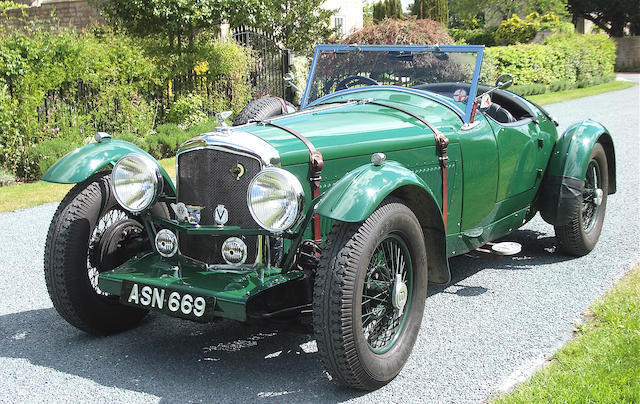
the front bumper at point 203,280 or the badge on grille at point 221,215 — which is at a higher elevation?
the badge on grille at point 221,215

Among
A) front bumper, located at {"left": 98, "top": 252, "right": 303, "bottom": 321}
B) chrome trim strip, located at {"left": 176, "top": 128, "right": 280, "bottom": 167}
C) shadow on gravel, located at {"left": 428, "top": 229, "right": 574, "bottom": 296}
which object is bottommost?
shadow on gravel, located at {"left": 428, "top": 229, "right": 574, "bottom": 296}

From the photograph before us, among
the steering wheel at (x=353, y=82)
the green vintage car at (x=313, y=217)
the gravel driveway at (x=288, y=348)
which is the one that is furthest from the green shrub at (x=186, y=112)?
the green vintage car at (x=313, y=217)

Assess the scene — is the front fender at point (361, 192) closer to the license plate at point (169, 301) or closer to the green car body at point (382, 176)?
the green car body at point (382, 176)

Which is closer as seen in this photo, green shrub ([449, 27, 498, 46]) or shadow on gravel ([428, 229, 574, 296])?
shadow on gravel ([428, 229, 574, 296])

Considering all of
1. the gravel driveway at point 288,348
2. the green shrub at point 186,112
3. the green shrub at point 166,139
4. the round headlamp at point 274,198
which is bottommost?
the gravel driveway at point 288,348

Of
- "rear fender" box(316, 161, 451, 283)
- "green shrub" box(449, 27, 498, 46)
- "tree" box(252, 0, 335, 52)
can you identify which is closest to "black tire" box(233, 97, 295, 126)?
"rear fender" box(316, 161, 451, 283)

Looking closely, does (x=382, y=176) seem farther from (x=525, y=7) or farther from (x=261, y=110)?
(x=525, y=7)

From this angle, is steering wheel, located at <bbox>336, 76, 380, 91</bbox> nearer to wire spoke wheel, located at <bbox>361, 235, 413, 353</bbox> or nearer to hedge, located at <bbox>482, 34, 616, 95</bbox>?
wire spoke wheel, located at <bbox>361, 235, 413, 353</bbox>

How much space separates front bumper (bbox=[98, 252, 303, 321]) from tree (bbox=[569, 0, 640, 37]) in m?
40.3

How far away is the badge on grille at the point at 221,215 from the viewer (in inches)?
140

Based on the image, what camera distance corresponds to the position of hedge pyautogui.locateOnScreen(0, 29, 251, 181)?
30.0 feet

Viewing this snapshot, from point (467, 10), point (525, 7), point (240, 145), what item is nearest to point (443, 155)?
point (240, 145)

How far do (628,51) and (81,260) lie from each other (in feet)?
139

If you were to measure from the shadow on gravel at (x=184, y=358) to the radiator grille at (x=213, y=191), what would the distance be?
532 mm
